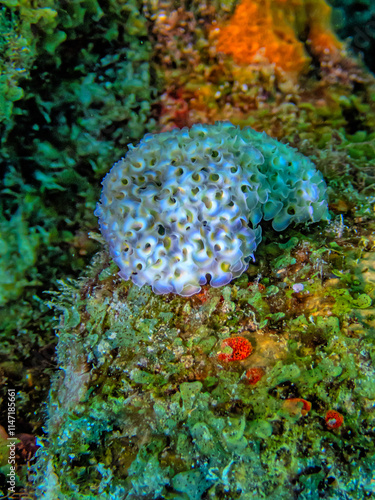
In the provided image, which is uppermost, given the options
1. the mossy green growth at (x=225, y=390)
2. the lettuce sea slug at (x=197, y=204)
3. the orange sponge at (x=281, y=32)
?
the orange sponge at (x=281, y=32)

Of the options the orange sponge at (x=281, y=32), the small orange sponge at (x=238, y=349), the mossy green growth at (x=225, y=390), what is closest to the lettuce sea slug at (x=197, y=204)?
the mossy green growth at (x=225, y=390)

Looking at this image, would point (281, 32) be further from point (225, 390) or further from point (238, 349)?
point (225, 390)

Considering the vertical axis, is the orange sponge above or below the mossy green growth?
above

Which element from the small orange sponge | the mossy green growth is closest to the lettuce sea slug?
the mossy green growth

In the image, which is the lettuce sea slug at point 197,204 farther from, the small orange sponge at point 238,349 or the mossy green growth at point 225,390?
the small orange sponge at point 238,349

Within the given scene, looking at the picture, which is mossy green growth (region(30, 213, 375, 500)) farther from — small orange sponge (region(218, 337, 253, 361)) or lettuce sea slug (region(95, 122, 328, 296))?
lettuce sea slug (region(95, 122, 328, 296))

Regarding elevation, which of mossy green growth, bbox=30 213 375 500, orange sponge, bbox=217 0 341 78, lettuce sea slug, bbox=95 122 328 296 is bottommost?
mossy green growth, bbox=30 213 375 500

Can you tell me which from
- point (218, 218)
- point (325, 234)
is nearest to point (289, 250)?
point (325, 234)

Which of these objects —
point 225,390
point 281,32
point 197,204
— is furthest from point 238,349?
point 281,32
